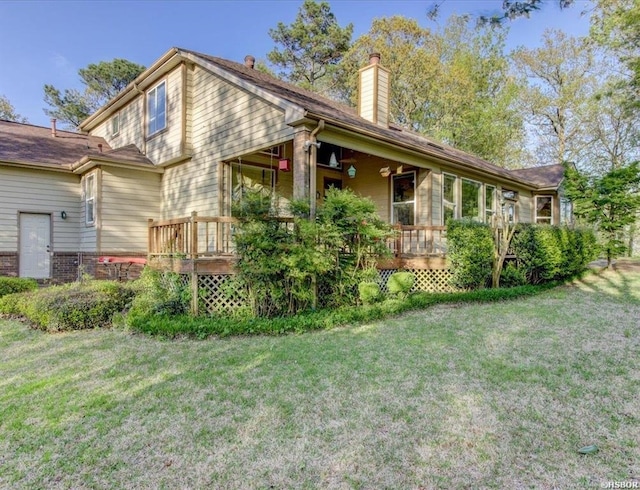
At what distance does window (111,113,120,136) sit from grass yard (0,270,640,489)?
10084 mm

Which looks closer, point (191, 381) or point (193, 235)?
point (191, 381)

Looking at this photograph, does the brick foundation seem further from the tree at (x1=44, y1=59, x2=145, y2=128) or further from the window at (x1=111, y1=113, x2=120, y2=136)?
the tree at (x1=44, y1=59, x2=145, y2=128)

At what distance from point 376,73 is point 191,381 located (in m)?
10.2

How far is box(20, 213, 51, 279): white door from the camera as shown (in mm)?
10570

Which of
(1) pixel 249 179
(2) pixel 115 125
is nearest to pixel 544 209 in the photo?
(1) pixel 249 179

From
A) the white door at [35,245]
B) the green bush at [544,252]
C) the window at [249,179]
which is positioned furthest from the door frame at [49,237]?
the green bush at [544,252]

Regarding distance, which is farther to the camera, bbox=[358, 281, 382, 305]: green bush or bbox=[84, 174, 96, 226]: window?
bbox=[84, 174, 96, 226]: window

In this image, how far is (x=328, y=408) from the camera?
10.5ft

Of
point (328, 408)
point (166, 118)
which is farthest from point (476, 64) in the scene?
point (328, 408)

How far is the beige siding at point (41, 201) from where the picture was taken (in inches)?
404

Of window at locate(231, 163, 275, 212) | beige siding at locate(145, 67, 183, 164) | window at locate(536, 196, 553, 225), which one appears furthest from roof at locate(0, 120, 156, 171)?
window at locate(536, 196, 553, 225)

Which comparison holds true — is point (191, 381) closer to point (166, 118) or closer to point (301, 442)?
point (301, 442)

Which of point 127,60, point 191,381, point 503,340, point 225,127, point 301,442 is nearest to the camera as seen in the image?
point 301,442

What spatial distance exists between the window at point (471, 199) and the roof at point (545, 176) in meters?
4.31
